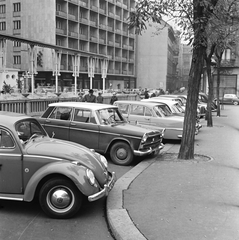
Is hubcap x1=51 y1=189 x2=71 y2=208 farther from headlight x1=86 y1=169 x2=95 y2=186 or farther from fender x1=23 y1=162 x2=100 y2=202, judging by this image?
headlight x1=86 y1=169 x2=95 y2=186

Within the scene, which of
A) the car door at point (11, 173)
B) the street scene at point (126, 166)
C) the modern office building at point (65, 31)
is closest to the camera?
the street scene at point (126, 166)

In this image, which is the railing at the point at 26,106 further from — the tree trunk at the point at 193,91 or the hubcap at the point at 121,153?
the tree trunk at the point at 193,91

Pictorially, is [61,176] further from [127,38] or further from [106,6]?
[127,38]

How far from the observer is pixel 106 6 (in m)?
70.0

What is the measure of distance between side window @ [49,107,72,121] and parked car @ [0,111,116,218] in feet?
13.8

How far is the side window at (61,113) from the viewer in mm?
9861

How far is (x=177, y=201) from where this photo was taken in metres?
5.73

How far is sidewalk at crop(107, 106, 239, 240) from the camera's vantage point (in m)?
4.57

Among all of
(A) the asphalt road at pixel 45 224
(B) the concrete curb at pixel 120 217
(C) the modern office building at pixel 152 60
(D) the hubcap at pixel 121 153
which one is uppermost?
(C) the modern office building at pixel 152 60

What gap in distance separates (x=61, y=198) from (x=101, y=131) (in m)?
4.22

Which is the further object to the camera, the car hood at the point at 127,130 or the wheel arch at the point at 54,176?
the car hood at the point at 127,130

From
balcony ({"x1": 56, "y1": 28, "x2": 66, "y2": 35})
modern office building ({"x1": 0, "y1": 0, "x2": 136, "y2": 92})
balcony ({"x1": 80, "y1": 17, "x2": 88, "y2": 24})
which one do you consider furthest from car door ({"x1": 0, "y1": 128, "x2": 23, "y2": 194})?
balcony ({"x1": 80, "y1": 17, "x2": 88, "y2": 24})

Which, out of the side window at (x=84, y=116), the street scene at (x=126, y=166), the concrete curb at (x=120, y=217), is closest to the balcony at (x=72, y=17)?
the street scene at (x=126, y=166)

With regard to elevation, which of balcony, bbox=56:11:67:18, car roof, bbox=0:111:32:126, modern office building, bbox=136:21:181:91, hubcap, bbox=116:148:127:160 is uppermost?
balcony, bbox=56:11:67:18
